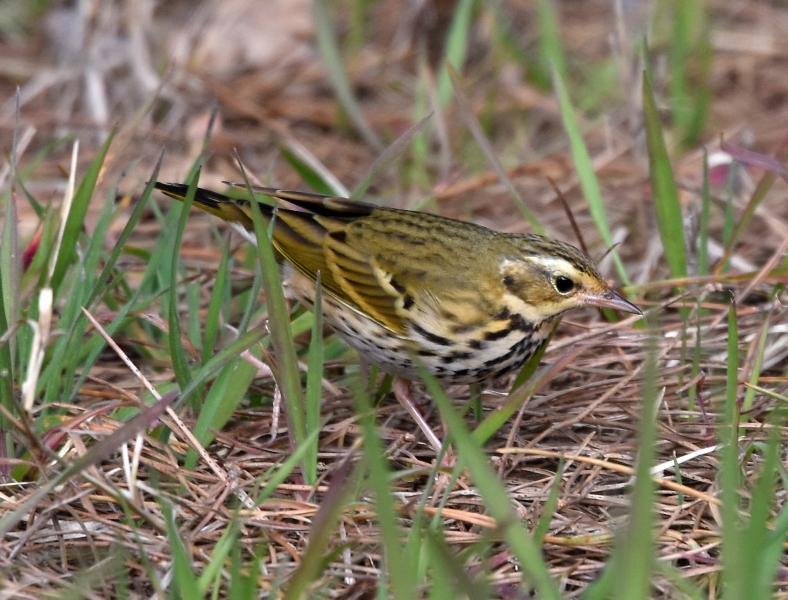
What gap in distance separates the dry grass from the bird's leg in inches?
2.6

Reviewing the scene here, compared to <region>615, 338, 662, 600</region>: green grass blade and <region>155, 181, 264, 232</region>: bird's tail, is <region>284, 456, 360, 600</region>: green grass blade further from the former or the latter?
<region>155, 181, 264, 232</region>: bird's tail

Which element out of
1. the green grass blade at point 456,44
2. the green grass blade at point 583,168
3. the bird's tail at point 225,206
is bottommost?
the bird's tail at point 225,206

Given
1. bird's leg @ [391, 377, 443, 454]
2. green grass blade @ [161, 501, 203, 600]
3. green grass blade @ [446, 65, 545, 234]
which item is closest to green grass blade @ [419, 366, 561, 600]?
green grass blade @ [161, 501, 203, 600]

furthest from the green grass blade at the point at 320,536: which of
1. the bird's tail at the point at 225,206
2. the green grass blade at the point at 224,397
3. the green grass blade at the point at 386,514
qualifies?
the bird's tail at the point at 225,206

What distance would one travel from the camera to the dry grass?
2.65 metres

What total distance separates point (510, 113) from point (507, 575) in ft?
12.4

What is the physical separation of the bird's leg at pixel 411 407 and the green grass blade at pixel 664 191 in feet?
3.65

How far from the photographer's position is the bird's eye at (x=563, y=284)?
324 centimetres

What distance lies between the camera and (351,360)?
3783mm

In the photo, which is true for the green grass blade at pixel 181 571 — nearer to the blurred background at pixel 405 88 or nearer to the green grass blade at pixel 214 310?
the green grass blade at pixel 214 310

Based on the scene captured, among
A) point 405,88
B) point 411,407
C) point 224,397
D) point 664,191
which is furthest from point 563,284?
point 405,88

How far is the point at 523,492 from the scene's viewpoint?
9.71 ft

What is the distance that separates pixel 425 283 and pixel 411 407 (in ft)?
1.32

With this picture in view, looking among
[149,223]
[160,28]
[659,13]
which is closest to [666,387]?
[149,223]
